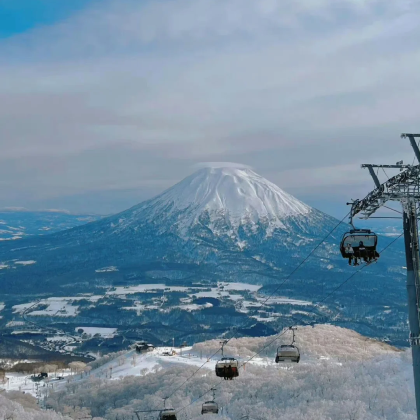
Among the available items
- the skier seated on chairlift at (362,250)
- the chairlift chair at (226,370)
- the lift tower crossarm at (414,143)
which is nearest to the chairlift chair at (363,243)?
the skier seated on chairlift at (362,250)

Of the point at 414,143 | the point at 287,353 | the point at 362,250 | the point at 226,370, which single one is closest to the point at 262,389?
the point at 226,370

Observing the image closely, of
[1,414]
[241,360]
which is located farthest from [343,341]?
[1,414]

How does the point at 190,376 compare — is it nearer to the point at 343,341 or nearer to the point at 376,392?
the point at 376,392

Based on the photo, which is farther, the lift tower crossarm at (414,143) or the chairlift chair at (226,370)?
the chairlift chair at (226,370)

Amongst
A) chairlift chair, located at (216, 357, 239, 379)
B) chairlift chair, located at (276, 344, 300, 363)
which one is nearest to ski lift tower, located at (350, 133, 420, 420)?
chairlift chair, located at (276, 344, 300, 363)

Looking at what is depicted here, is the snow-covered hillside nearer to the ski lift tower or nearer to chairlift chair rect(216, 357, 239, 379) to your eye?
chairlift chair rect(216, 357, 239, 379)

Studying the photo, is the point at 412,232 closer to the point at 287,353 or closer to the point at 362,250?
the point at 362,250

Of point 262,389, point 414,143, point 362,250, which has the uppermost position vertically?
point 414,143

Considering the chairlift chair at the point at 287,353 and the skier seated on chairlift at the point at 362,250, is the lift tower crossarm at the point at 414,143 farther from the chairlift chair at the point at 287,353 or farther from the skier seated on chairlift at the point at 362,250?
the chairlift chair at the point at 287,353
